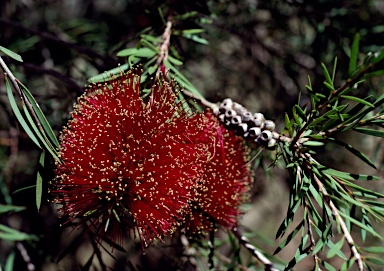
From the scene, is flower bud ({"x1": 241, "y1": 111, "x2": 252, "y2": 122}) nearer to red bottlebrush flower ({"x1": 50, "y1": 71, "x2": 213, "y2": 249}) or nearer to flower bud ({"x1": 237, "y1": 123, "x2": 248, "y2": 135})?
flower bud ({"x1": 237, "y1": 123, "x2": 248, "y2": 135})

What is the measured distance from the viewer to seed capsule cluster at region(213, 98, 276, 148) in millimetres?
982

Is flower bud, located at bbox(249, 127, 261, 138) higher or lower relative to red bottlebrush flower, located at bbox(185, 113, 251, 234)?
higher

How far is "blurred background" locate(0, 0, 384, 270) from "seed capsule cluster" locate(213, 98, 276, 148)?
0.09 meters

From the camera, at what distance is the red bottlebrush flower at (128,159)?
3.09 feet

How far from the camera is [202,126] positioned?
1026 mm

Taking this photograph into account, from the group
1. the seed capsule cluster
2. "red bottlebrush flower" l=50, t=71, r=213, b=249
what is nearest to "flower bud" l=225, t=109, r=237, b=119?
the seed capsule cluster

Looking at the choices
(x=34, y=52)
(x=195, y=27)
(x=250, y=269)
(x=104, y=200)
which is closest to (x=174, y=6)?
(x=195, y=27)

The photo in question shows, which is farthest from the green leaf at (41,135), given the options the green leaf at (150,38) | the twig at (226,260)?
the twig at (226,260)

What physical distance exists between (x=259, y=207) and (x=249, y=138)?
100 inches

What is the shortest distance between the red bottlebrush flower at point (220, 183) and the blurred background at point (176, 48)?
14 centimetres

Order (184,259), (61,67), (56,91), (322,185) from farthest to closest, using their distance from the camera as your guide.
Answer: (61,67), (56,91), (184,259), (322,185)

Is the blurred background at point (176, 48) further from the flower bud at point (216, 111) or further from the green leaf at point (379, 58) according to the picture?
the green leaf at point (379, 58)

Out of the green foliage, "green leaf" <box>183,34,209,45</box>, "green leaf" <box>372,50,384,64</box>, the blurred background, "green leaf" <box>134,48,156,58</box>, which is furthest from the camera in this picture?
the blurred background

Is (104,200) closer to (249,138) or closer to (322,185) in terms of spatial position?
(249,138)
